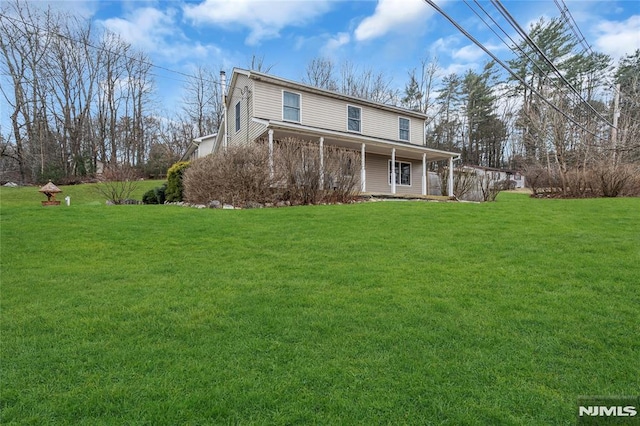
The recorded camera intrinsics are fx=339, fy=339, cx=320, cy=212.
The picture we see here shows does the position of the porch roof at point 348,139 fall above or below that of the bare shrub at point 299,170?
above

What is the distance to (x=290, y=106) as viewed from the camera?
48.4 feet

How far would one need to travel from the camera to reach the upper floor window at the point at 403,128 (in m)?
18.4

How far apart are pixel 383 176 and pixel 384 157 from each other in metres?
0.97

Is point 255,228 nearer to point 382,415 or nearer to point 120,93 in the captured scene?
point 382,415

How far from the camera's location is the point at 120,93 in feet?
97.0

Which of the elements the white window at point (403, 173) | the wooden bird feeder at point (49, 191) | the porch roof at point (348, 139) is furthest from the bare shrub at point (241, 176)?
the white window at point (403, 173)

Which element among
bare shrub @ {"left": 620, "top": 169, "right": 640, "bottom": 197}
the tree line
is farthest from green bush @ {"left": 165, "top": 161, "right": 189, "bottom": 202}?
bare shrub @ {"left": 620, "top": 169, "right": 640, "bottom": 197}

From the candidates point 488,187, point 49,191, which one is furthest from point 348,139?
point 49,191

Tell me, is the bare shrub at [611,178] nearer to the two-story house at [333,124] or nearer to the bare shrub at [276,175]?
the two-story house at [333,124]

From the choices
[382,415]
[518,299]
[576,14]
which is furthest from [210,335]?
[576,14]

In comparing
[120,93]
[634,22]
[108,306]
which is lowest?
[108,306]

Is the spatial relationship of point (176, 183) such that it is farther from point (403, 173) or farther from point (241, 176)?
point (403, 173)

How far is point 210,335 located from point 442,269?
296 centimetres

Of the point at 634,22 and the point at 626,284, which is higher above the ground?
the point at 634,22
